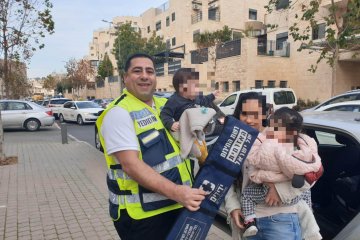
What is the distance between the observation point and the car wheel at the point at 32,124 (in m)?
15.0

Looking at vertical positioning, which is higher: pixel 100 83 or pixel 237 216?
pixel 100 83

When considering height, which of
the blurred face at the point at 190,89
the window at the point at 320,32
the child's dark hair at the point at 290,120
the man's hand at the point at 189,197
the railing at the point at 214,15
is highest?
the railing at the point at 214,15

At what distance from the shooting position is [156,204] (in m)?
1.88

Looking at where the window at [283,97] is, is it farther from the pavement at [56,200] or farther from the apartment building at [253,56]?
the pavement at [56,200]

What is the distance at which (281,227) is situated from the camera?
6.54ft

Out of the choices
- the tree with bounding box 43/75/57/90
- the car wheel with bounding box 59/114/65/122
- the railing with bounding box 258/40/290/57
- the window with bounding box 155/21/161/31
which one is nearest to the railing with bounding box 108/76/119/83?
the window with bounding box 155/21/161/31

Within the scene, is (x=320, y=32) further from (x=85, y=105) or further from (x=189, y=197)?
(x=189, y=197)

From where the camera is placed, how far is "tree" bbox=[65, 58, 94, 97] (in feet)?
185

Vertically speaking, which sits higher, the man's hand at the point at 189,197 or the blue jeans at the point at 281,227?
the man's hand at the point at 189,197

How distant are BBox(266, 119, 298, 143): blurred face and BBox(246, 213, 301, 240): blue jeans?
48 cm

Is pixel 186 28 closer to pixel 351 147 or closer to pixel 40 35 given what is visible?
pixel 40 35

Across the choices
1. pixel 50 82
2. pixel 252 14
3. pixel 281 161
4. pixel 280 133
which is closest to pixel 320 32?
pixel 252 14

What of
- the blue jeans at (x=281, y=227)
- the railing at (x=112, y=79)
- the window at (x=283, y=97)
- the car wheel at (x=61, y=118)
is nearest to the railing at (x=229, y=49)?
the window at (x=283, y=97)

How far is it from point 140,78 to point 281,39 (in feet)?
91.8
